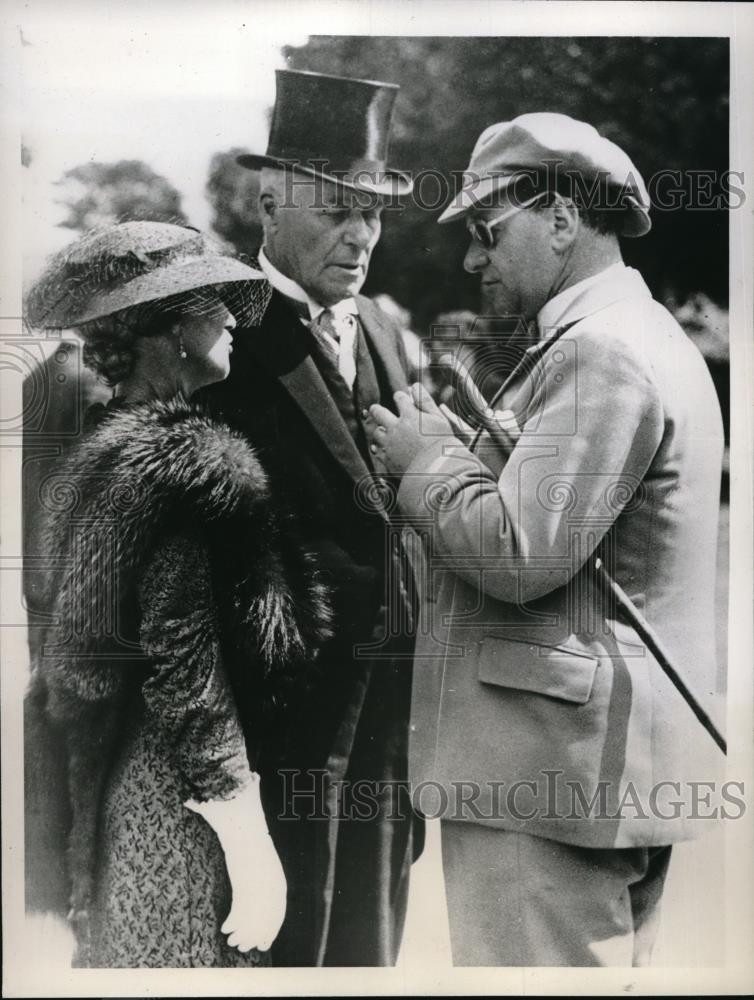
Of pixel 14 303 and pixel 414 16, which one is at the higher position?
pixel 414 16

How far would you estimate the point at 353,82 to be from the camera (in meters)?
3.07

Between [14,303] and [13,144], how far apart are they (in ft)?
1.52

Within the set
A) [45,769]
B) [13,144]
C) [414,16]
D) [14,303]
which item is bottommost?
[45,769]

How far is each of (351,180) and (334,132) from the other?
5.8 inches

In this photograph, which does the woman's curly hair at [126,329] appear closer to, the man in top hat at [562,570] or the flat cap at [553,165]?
the man in top hat at [562,570]

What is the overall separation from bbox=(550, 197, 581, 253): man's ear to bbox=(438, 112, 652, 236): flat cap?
44 millimetres

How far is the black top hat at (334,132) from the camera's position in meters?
3.06

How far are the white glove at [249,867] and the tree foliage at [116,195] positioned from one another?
1.64m

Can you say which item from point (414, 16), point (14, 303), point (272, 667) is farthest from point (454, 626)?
point (414, 16)

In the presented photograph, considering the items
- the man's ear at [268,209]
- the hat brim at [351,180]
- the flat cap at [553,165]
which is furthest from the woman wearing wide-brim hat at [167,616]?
the flat cap at [553,165]

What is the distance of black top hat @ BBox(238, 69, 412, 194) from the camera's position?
3.06m

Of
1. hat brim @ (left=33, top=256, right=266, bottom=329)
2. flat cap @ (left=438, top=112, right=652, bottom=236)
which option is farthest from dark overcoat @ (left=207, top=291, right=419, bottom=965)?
flat cap @ (left=438, top=112, right=652, bottom=236)

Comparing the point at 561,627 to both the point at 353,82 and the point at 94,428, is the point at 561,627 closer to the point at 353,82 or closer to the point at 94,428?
the point at 94,428
